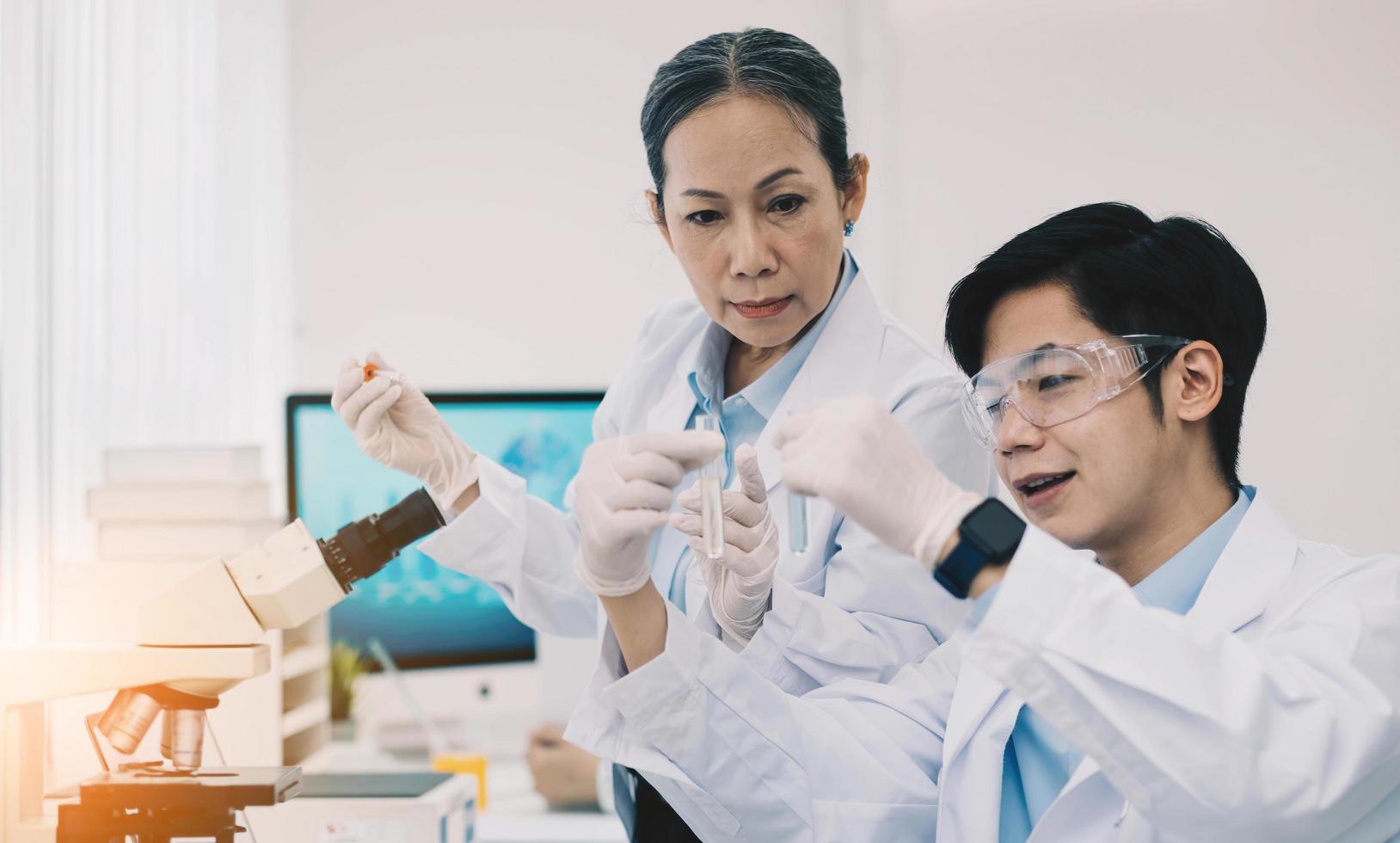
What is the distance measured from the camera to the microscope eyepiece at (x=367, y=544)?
1.14 m

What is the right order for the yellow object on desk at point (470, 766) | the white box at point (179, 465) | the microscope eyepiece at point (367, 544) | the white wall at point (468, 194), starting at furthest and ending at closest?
the white wall at point (468, 194)
the yellow object on desk at point (470, 766)
the white box at point (179, 465)
the microscope eyepiece at point (367, 544)

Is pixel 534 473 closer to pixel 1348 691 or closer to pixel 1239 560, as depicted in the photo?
pixel 1239 560

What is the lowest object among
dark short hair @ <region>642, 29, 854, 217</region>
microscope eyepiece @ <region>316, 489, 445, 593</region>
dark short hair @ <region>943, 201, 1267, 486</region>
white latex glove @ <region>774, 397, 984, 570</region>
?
microscope eyepiece @ <region>316, 489, 445, 593</region>

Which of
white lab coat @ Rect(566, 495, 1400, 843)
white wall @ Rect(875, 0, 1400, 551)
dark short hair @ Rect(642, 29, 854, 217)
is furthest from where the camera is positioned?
white wall @ Rect(875, 0, 1400, 551)

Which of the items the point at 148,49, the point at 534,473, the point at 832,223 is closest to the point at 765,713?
the point at 832,223

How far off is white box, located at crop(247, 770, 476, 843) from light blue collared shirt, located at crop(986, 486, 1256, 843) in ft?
2.52

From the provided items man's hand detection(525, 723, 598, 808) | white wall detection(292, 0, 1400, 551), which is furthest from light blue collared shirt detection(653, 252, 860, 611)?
white wall detection(292, 0, 1400, 551)

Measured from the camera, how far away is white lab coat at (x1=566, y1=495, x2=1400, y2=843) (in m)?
0.83

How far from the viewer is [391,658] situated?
250 cm

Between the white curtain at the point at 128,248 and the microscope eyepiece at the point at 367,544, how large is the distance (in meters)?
0.85

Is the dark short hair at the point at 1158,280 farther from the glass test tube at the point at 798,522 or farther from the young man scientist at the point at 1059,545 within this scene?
the glass test tube at the point at 798,522

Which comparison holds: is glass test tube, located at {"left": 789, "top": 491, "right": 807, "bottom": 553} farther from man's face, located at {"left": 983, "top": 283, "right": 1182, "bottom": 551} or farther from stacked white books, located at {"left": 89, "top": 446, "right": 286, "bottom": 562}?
stacked white books, located at {"left": 89, "top": 446, "right": 286, "bottom": 562}

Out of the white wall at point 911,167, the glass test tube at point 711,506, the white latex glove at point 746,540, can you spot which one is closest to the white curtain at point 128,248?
the white wall at point 911,167

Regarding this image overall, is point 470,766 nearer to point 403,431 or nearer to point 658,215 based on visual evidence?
point 403,431
